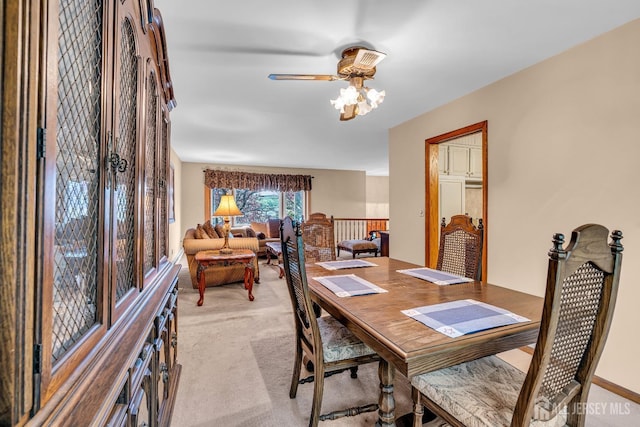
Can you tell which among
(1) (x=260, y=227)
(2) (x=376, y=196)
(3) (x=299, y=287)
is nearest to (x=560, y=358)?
(3) (x=299, y=287)

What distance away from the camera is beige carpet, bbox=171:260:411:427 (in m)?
1.64

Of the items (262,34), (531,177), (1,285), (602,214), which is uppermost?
(262,34)

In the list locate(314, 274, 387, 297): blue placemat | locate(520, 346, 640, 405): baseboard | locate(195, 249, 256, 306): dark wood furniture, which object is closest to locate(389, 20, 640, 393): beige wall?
locate(520, 346, 640, 405): baseboard

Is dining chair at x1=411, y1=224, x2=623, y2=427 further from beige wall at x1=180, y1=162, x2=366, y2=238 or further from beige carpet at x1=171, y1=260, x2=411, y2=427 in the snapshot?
beige wall at x1=180, y1=162, x2=366, y2=238

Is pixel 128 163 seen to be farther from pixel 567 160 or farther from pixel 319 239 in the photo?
pixel 567 160

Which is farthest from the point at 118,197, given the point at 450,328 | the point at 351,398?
the point at 351,398

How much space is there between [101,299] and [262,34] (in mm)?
1817

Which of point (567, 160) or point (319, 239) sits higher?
point (567, 160)

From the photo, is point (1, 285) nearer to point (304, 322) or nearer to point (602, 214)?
point (304, 322)

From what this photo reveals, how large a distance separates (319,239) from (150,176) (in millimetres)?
1677

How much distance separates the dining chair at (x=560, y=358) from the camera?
82 cm

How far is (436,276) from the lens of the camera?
1882mm

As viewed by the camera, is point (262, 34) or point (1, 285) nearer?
point (1, 285)

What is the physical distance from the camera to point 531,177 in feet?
7.99
